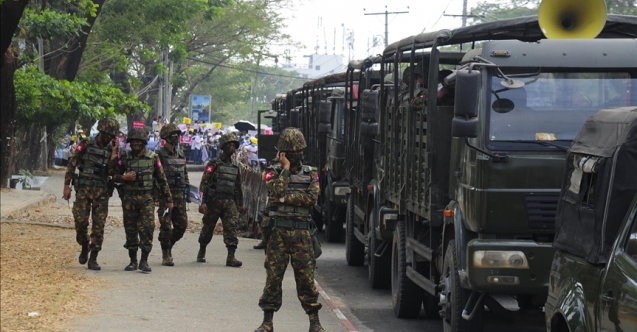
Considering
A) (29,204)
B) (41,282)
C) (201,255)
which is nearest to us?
(41,282)

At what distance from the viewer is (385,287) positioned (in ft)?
42.2

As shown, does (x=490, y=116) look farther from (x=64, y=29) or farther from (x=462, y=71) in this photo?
(x=64, y=29)

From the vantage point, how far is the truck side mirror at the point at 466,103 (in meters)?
7.50

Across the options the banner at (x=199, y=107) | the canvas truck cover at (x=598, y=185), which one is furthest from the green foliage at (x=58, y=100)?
the banner at (x=199, y=107)

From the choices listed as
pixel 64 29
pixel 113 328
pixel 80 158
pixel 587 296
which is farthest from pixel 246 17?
pixel 587 296

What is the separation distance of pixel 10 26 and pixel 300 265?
30.5 ft

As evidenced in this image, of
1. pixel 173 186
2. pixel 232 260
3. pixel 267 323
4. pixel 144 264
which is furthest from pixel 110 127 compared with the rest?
pixel 267 323

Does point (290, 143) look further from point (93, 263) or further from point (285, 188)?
point (93, 263)

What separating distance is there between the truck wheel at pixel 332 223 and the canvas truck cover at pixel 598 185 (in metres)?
11.7

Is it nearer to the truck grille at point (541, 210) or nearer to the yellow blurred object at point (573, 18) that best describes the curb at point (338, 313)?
the truck grille at point (541, 210)

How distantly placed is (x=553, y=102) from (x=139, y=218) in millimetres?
6340

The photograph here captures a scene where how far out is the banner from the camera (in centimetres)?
6575

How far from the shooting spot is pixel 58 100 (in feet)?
78.9

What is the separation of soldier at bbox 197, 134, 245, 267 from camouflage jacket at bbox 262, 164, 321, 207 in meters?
4.56
